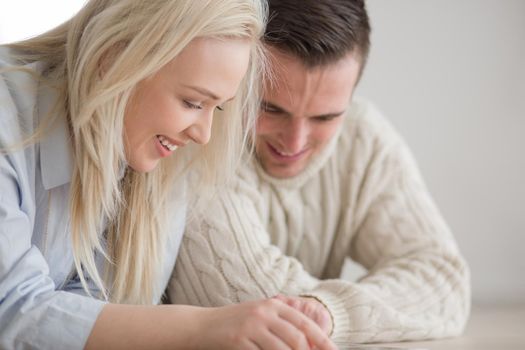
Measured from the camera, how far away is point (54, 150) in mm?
1188

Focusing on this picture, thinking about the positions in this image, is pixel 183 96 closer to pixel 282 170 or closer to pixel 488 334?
pixel 282 170

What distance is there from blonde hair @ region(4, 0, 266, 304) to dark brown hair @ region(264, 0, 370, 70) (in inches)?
3.0

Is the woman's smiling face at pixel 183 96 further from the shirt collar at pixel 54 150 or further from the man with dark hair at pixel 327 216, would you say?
the man with dark hair at pixel 327 216

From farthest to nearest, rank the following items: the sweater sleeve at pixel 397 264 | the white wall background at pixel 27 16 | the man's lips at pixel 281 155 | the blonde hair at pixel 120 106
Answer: the white wall background at pixel 27 16 → the man's lips at pixel 281 155 → the sweater sleeve at pixel 397 264 → the blonde hair at pixel 120 106

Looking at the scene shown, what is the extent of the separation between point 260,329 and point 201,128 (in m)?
0.34

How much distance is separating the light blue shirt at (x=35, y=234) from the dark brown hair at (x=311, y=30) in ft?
1.50

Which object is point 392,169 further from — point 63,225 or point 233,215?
point 63,225

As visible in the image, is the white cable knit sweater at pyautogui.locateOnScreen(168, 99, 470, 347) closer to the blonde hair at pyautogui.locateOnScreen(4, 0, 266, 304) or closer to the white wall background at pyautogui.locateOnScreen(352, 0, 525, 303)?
the blonde hair at pyautogui.locateOnScreen(4, 0, 266, 304)

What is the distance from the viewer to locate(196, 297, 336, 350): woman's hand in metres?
1.06

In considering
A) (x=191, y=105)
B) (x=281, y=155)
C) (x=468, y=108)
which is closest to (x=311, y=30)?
(x=281, y=155)

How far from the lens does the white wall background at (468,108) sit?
2191mm

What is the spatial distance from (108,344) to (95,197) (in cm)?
26

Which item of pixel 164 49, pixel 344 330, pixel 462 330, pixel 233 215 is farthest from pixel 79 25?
pixel 462 330

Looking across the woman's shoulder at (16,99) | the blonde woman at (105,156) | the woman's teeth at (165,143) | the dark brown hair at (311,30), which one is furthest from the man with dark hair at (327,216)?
the woman's shoulder at (16,99)
